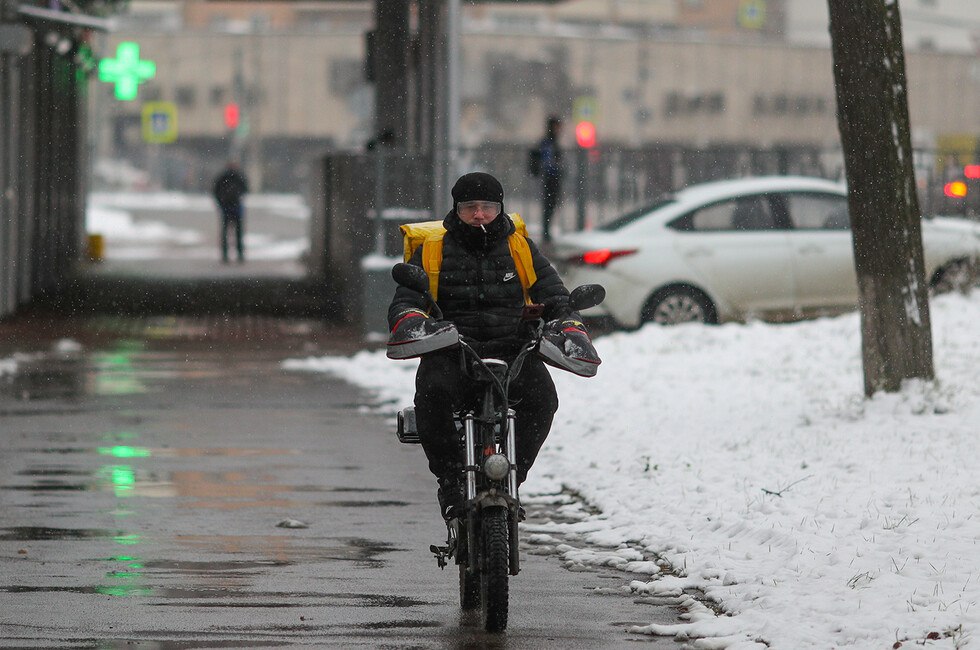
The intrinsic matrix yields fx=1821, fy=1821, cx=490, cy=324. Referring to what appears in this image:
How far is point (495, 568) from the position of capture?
6316mm

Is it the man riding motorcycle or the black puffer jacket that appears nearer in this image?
the man riding motorcycle

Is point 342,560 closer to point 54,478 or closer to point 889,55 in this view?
point 54,478

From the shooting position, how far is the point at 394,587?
7.32m

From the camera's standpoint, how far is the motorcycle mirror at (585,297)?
680 cm

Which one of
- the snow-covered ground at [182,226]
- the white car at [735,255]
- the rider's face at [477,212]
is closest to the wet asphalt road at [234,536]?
the rider's face at [477,212]

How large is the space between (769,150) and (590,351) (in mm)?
14486

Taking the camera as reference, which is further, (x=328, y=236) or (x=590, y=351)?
(x=328, y=236)

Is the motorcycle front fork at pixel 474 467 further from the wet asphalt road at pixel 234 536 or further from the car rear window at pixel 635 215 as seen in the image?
the car rear window at pixel 635 215

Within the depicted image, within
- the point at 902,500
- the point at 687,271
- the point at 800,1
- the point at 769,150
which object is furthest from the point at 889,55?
the point at 800,1

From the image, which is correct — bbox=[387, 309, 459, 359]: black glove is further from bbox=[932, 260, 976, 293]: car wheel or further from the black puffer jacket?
bbox=[932, 260, 976, 293]: car wheel

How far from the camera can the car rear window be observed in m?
18.2

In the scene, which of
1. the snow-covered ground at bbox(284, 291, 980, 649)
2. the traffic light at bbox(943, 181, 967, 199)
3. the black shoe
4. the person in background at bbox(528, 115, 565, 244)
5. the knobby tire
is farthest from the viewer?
the traffic light at bbox(943, 181, 967, 199)

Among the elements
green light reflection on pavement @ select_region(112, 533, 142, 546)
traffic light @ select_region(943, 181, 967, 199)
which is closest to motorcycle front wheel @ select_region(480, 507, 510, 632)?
green light reflection on pavement @ select_region(112, 533, 142, 546)

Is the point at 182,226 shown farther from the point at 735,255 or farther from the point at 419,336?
the point at 419,336
